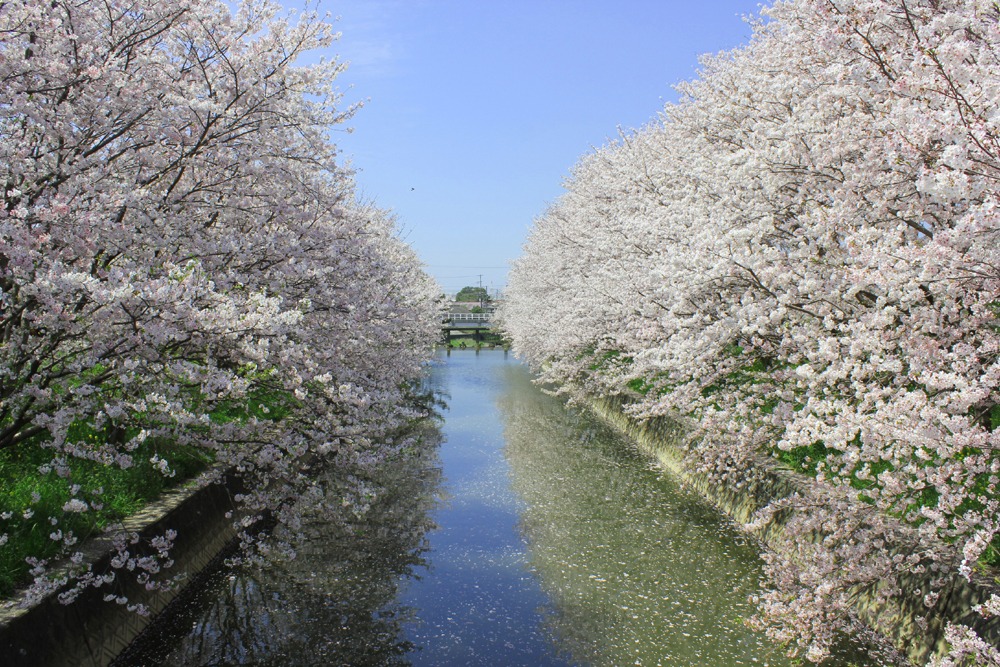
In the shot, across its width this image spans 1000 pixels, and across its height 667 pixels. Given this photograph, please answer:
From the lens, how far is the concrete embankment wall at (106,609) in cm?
607

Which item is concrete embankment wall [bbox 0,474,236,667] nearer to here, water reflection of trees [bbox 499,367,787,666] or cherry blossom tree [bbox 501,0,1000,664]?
water reflection of trees [bbox 499,367,787,666]

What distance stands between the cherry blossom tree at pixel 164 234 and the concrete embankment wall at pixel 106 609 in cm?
40

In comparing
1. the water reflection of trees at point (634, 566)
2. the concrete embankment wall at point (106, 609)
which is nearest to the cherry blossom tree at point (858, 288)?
the water reflection of trees at point (634, 566)

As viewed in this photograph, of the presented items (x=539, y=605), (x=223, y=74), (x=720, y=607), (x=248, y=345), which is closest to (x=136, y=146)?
(x=223, y=74)

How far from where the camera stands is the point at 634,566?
35.6 ft

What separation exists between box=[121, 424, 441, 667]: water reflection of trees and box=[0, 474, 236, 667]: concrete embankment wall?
397 millimetres

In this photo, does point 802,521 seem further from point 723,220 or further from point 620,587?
point 723,220

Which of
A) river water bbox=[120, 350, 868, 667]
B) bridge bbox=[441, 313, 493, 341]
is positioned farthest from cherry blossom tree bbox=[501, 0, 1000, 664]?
bridge bbox=[441, 313, 493, 341]

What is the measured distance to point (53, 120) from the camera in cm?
671

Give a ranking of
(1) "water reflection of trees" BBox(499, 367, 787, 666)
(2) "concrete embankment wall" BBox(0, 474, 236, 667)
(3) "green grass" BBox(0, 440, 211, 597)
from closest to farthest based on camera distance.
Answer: (2) "concrete embankment wall" BBox(0, 474, 236, 667) → (3) "green grass" BBox(0, 440, 211, 597) → (1) "water reflection of trees" BBox(499, 367, 787, 666)

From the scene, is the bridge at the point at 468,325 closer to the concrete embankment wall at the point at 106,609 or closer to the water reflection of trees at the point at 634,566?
the water reflection of trees at the point at 634,566

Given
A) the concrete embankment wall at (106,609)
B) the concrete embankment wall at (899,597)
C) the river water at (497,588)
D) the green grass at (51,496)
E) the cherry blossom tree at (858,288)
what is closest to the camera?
the cherry blossom tree at (858,288)

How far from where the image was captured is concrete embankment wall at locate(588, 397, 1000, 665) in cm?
662

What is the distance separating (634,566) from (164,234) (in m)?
7.90
